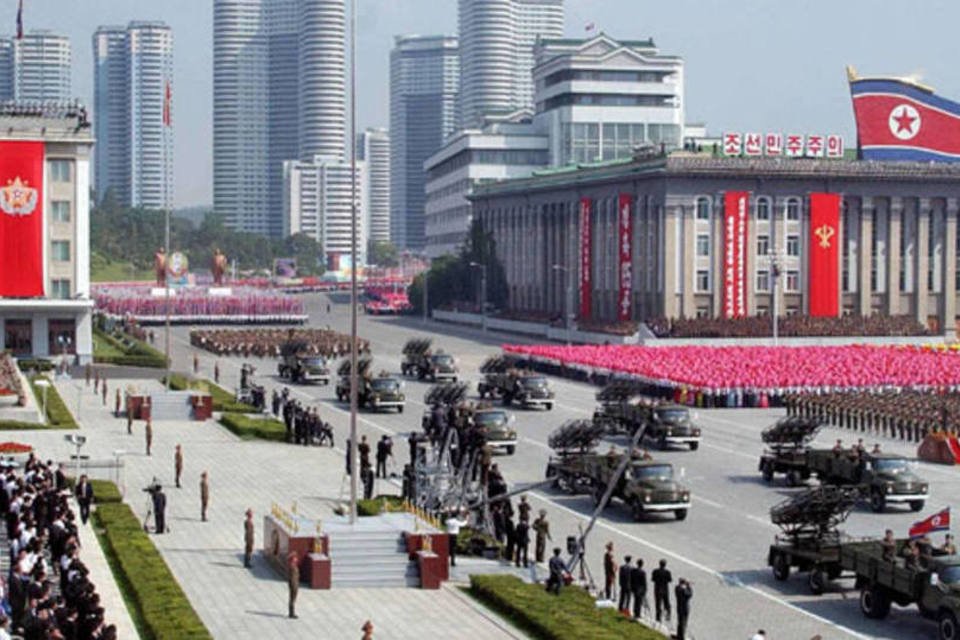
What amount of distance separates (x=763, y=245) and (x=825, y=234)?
3971mm

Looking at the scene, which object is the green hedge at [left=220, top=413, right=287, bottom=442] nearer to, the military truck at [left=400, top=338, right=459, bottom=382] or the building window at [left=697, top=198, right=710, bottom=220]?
the military truck at [left=400, top=338, right=459, bottom=382]

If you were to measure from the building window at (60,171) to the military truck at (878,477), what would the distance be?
55577 mm

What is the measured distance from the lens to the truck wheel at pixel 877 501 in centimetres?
4034

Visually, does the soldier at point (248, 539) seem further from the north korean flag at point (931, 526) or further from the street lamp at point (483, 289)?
the street lamp at point (483, 289)

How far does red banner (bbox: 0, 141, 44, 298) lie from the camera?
85.1 metres

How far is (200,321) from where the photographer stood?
141 meters

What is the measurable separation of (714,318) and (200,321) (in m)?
52.1

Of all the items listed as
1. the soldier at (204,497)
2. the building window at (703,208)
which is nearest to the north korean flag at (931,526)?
the soldier at (204,497)

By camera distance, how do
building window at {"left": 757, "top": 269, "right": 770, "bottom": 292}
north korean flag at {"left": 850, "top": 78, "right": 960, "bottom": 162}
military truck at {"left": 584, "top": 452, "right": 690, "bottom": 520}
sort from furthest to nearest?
north korean flag at {"left": 850, "top": 78, "right": 960, "bottom": 162} < building window at {"left": 757, "top": 269, "right": 770, "bottom": 292} < military truck at {"left": 584, "top": 452, "right": 690, "bottom": 520}

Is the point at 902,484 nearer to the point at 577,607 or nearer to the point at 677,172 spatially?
the point at 577,607

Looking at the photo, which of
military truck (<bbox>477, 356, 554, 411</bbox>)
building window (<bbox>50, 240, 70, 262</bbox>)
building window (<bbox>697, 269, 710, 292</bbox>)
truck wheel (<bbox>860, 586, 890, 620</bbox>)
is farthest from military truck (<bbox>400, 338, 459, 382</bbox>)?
truck wheel (<bbox>860, 586, 890, 620</bbox>)

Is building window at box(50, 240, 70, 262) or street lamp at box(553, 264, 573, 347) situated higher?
building window at box(50, 240, 70, 262)

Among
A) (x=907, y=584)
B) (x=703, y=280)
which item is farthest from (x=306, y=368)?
(x=907, y=584)

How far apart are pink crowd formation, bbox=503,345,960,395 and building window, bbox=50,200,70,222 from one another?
26117mm
